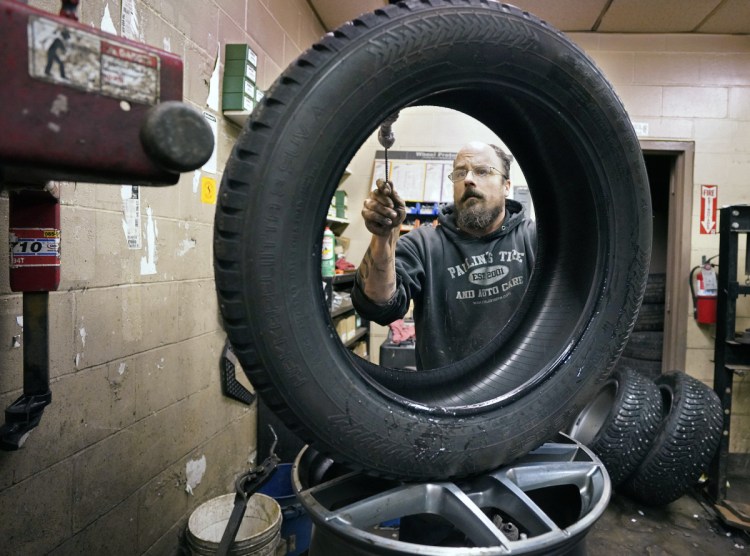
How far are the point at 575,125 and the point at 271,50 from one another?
210 centimetres

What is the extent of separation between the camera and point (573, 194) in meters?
0.82

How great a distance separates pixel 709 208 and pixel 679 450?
5.73 feet

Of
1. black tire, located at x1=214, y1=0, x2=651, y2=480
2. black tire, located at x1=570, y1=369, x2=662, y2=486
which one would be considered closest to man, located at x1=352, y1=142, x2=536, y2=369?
black tire, located at x1=214, y1=0, x2=651, y2=480

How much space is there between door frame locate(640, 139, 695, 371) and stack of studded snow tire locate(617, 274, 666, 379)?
1.84 feet

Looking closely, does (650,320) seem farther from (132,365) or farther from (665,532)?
(132,365)

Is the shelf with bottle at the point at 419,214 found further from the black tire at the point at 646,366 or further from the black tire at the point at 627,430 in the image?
the black tire at the point at 646,366

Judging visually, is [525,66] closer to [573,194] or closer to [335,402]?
[573,194]

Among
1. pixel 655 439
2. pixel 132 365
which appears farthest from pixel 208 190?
pixel 655 439

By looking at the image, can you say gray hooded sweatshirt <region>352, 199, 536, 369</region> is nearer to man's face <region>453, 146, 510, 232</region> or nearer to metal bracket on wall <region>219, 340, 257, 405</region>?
man's face <region>453, 146, 510, 232</region>

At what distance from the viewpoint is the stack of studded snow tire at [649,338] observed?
370 cm

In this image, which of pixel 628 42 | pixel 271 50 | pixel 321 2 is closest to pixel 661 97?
pixel 628 42

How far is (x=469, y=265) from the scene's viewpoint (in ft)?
5.16

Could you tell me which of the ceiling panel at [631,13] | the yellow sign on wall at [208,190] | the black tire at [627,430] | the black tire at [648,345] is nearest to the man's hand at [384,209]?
the yellow sign on wall at [208,190]

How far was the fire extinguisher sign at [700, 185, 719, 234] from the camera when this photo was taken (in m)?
3.07
